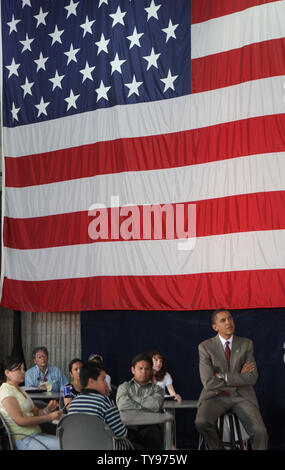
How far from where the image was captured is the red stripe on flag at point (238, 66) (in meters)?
7.51

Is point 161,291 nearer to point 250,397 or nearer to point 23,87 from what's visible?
point 250,397

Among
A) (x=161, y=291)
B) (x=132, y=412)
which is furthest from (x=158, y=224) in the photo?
(x=132, y=412)

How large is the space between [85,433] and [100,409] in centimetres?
18

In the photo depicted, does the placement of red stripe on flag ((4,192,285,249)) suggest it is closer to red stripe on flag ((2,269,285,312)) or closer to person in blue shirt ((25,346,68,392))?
red stripe on flag ((2,269,285,312))

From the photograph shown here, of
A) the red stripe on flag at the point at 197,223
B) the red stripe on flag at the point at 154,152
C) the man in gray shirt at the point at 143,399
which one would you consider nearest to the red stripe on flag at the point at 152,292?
the red stripe on flag at the point at 197,223

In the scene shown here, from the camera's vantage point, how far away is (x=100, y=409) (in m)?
4.17

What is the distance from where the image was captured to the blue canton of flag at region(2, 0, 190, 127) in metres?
8.33

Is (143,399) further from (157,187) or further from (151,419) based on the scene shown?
(157,187)

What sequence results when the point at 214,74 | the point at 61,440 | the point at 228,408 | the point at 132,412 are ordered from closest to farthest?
the point at 61,440, the point at 132,412, the point at 228,408, the point at 214,74

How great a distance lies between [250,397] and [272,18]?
4523mm

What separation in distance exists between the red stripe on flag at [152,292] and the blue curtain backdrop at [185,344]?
25cm

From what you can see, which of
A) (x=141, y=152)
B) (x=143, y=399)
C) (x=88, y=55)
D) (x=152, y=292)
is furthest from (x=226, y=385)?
(x=88, y=55)

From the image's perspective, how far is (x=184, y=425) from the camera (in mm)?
→ 8109

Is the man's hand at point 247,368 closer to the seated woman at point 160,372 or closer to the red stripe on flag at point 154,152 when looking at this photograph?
the seated woman at point 160,372
